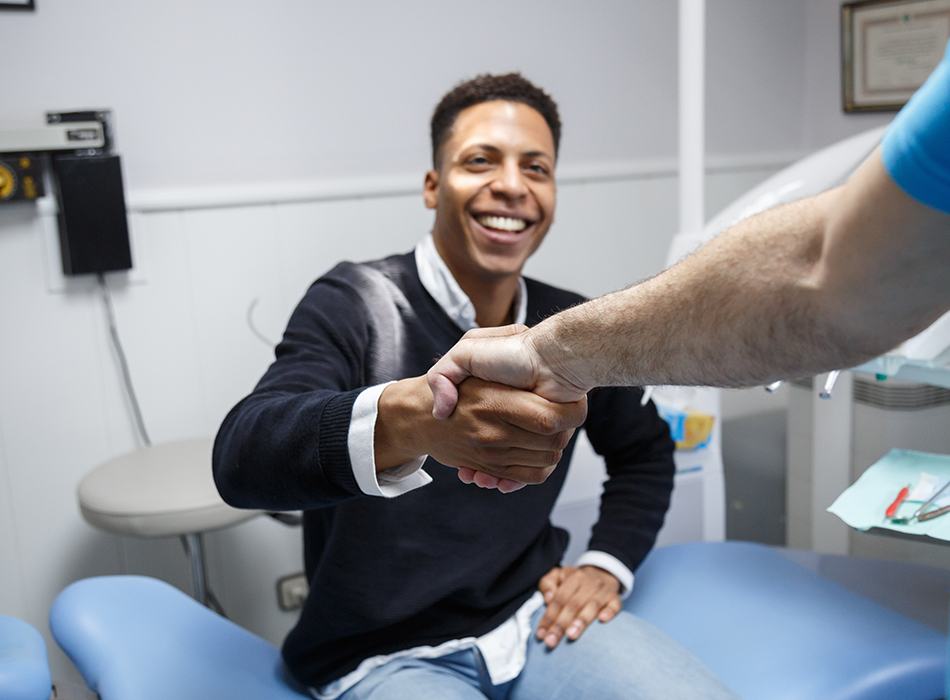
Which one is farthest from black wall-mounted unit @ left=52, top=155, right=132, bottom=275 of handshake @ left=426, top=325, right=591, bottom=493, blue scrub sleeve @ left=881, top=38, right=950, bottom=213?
blue scrub sleeve @ left=881, top=38, right=950, bottom=213

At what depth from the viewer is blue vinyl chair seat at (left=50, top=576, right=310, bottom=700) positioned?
3.93 ft

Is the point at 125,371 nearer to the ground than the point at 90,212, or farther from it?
nearer to the ground

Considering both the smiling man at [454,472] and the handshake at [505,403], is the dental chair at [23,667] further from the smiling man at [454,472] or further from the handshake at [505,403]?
the handshake at [505,403]

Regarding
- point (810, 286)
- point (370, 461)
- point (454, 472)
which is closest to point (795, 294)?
point (810, 286)

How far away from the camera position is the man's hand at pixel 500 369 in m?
0.91

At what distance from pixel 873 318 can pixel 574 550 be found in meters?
1.28

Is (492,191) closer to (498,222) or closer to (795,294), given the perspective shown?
(498,222)

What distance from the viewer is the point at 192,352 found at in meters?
2.09

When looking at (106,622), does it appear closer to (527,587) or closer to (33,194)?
(527,587)

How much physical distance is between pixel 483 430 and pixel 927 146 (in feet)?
1.68

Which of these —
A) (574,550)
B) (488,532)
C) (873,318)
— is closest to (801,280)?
(873,318)

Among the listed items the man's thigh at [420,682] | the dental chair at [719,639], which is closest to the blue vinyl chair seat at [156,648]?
the dental chair at [719,639]

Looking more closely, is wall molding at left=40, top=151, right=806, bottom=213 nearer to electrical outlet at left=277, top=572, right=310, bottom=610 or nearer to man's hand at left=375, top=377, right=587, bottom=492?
electrical outlet at left=277, top=572, right=310, bottom=610

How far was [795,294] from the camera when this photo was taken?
0.63 m
